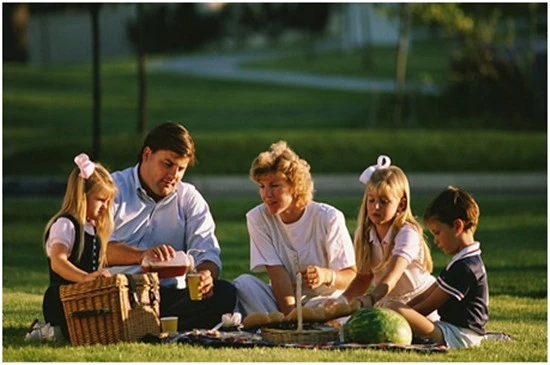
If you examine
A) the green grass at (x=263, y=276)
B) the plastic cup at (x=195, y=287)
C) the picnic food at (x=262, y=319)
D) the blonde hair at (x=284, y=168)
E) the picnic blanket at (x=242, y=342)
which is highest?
the blonde hair at (x=284, y=168)

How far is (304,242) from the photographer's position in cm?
861

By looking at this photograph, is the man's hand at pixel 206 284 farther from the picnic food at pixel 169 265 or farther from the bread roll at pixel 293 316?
the bread roll at pixel 293 316

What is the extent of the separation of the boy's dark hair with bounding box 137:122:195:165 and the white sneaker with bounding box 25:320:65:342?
→ 3.96 ft

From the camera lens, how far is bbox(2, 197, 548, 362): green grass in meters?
7.66

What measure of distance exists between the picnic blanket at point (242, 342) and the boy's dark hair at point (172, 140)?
1.06 metres

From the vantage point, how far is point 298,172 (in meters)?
8.37

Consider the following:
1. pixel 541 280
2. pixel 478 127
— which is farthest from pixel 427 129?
pixel 541 280

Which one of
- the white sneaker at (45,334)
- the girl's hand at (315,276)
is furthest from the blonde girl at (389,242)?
the white sneaker at (45,334)

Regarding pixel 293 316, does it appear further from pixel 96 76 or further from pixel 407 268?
pixel 96 76

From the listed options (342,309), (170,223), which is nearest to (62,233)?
(170,223)

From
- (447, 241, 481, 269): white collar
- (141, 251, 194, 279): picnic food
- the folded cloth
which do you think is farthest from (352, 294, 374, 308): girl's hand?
(141, 251, 194, 279): picnic food

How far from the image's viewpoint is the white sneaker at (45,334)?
27.0 feet

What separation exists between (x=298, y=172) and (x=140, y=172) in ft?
3.44

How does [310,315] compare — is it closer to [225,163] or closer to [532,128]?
[225,163]
